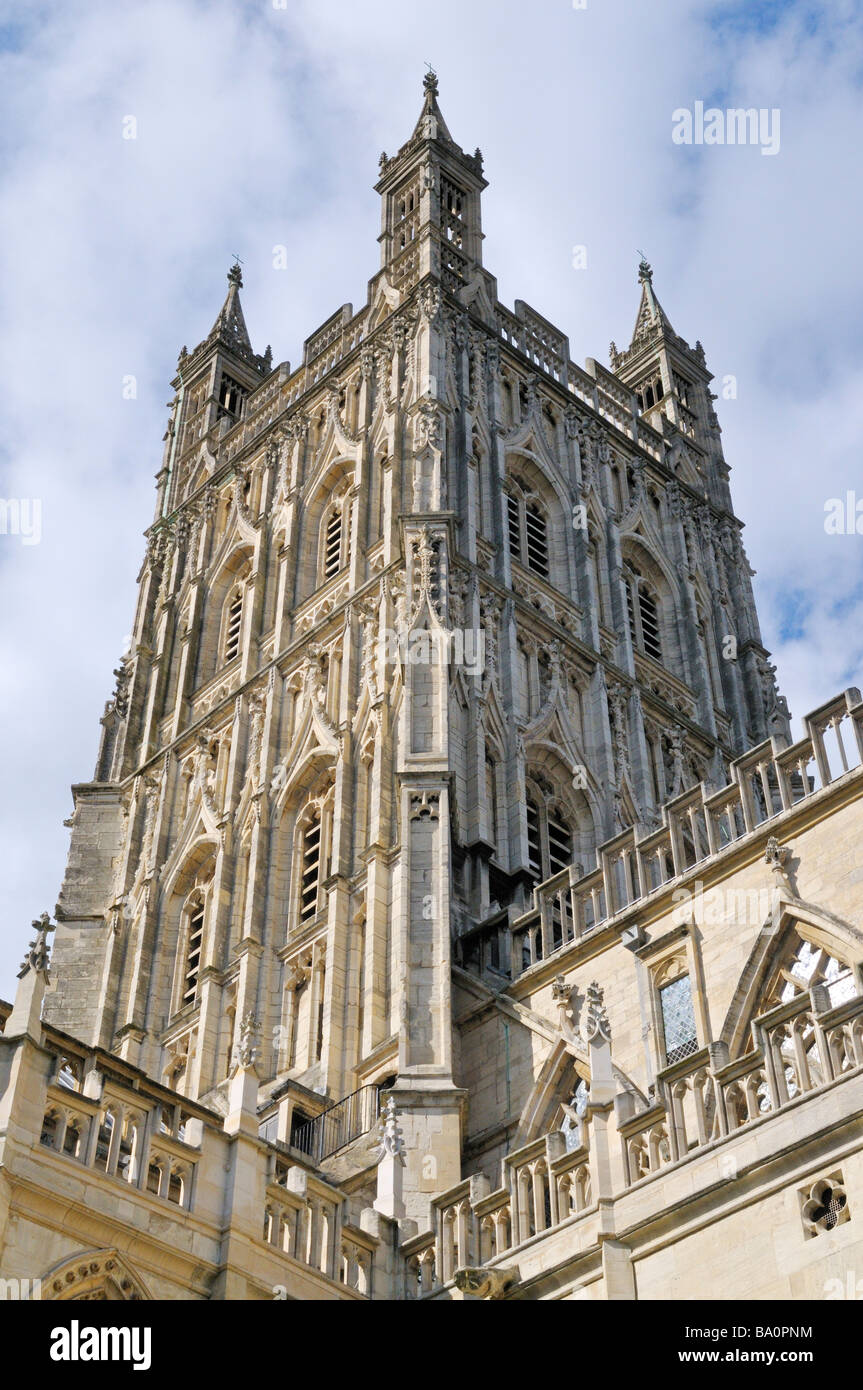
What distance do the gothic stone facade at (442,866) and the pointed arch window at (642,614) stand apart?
135 mm

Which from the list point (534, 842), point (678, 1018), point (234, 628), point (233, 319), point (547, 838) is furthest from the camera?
point (233, 319)

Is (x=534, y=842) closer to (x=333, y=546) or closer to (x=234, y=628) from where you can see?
(x=333, y=546)

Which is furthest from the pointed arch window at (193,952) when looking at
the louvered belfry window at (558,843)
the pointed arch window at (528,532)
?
the pointed arch window at (528,532)

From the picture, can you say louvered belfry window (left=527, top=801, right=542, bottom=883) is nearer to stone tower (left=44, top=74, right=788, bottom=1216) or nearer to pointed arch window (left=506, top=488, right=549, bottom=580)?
stone tower (left=44, top=74, right=788, bottom=1216)

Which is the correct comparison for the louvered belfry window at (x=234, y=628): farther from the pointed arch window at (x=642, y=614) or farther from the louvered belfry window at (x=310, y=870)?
the pointed arch window at (x=642, y=614)

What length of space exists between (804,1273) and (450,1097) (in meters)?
10.3

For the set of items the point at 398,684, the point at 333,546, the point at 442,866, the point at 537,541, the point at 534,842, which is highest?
the point at 537,541

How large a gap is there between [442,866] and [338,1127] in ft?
13.4

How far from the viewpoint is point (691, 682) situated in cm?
3909

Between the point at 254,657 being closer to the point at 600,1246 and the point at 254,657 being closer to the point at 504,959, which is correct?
the point at 504,959

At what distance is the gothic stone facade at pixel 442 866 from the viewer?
15.1m

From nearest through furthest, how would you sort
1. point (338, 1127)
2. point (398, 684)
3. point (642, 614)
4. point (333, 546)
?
point (338, 1127), point (398, 684), point (333, 546), point (642, 614)

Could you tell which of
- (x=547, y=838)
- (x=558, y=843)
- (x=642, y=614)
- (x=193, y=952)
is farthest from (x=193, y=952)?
(x=642, y=614)

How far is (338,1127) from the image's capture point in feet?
82.0
